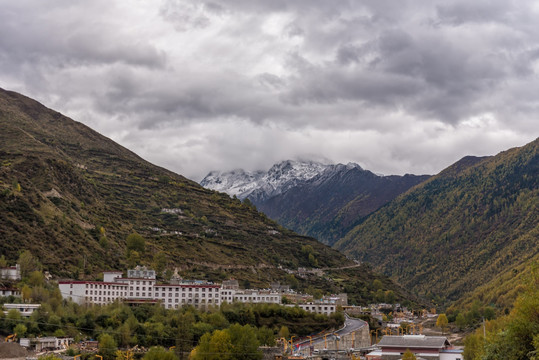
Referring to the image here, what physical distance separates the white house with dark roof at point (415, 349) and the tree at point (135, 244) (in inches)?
2377

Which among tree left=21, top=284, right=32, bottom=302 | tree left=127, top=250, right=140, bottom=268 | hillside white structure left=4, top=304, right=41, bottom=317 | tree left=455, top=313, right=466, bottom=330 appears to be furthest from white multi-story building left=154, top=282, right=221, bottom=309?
tree left=455, top=313, right=466, bottom=330

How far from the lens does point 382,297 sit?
561ft

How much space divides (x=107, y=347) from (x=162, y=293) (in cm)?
3009

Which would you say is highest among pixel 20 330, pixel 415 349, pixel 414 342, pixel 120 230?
pixel 120 230

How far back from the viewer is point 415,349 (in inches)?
3319

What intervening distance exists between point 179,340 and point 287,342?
1877 centimetres

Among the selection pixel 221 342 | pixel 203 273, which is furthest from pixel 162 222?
pixel 221 342

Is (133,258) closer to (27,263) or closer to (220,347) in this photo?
(27,263)

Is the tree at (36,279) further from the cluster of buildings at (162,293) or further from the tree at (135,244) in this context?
the tree at (135,244)

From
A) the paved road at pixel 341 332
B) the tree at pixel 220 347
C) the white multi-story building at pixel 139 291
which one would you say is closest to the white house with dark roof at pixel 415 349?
the paved road at pixel 341 332

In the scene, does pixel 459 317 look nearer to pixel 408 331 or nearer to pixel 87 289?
pixel 408 331

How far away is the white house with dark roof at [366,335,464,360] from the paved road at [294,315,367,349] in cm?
1730

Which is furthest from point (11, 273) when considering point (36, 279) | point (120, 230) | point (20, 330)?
point (120, 230)

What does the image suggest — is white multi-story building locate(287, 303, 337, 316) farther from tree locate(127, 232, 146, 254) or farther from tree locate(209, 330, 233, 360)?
tree locate(209, 330, 233, 360)
